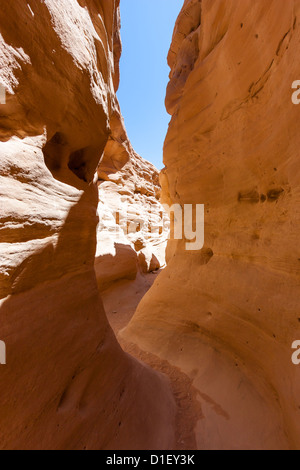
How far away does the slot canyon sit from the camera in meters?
1.36

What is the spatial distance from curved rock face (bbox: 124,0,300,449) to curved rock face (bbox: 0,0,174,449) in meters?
0.92

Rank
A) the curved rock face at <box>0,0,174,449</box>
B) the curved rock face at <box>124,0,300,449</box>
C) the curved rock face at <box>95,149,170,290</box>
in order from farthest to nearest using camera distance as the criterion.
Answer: the curved rock face at <box>95,149,170,290</box>, the curved rock face at <box>124,0,300,449</box>, the curved rock face at <box>0,0,174,449</box>

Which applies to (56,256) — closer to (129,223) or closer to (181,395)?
(181,395)

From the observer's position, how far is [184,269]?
3.98 metres

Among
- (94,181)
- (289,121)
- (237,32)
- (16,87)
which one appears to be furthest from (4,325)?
(237,32)

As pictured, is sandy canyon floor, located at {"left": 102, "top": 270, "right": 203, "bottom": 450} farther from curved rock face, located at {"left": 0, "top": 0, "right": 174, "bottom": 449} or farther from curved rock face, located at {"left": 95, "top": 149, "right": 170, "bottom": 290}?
curved rock face, located at {"left": 95, "top": 149, "right": 170, "bottom": 290}

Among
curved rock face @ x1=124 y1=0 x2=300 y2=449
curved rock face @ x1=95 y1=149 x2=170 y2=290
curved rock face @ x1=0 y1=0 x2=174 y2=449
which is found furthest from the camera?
curved rock face @ x1=95 y1=149 x2=170 y2=290

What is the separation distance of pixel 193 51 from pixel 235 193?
436cm

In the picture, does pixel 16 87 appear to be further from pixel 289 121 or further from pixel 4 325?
pixel 289 121

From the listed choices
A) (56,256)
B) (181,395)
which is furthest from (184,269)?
(56,256)

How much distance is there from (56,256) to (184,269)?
284 cm

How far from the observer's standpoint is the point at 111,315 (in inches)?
279

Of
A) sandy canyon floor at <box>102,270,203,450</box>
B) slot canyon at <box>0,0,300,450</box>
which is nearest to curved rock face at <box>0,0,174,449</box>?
slot canyon at <box>0,0,300,450</box>

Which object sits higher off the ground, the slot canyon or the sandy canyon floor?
the slot canyon
